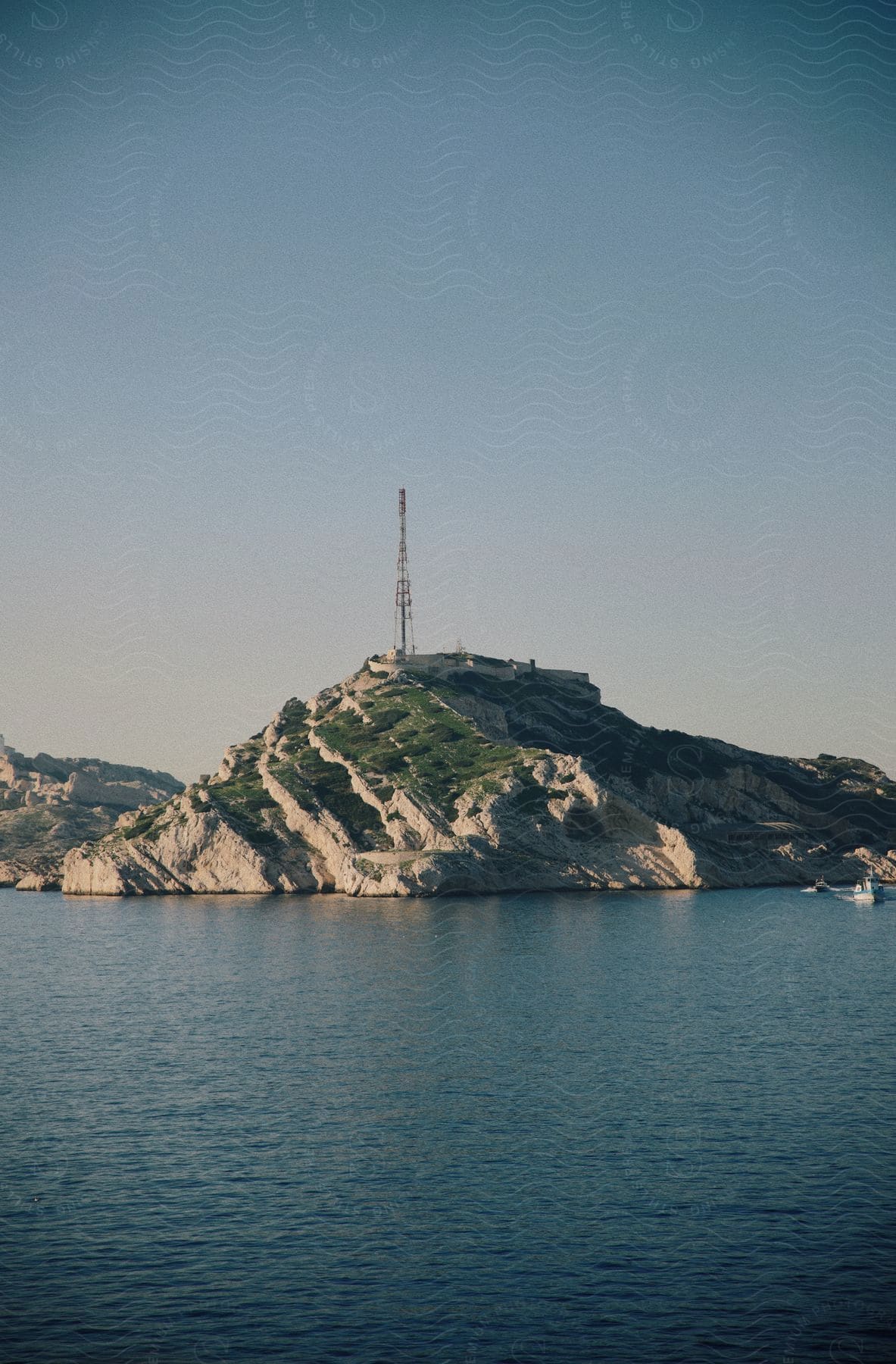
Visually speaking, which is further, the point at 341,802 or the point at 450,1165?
the point at 341,802

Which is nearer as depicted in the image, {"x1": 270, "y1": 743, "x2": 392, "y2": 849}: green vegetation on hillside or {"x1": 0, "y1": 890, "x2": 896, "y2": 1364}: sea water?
{"x1": 0, "y1": 890, "x2": 896, "y2": 1364}: sea water

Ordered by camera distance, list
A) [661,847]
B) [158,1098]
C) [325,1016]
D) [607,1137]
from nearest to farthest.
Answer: [607,1137]
[158,1098]
[325,1016]
[661,847]

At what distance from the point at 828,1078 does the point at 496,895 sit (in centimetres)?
11373

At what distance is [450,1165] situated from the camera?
158ft

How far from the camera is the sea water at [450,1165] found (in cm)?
3431

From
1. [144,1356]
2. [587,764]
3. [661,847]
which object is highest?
[587,764]

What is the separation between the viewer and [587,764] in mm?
195125

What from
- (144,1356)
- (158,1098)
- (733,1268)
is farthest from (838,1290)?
(158,1098)

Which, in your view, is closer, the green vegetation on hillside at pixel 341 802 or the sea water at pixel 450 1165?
the sea water at pixel 450 1165

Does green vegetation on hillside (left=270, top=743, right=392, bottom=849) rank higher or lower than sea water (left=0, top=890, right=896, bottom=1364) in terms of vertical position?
higher

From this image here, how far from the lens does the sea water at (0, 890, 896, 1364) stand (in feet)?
113

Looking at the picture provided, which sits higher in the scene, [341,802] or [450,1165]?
[341,802]

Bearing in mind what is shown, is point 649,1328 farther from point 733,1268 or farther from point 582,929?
point 582,929

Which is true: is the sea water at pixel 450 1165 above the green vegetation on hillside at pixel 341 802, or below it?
below
